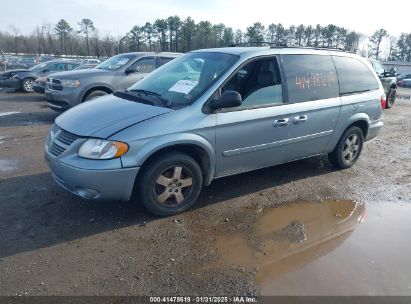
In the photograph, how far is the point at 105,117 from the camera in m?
3.87

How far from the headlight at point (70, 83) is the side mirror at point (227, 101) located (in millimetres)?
5865

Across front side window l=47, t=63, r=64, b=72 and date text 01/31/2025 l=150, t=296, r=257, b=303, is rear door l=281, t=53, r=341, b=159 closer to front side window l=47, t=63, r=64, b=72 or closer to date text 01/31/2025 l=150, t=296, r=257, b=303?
date text 01/31/2025 l=150, t=296, r=257, b=303

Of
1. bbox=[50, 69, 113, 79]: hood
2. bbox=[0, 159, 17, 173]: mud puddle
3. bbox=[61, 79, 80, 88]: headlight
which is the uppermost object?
bbox=[50, 69, 113, 79]: hood

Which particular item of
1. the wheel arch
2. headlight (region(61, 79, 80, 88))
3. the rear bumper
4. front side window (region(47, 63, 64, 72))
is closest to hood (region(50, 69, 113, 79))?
headlight (region(61, 79, 80, 88))

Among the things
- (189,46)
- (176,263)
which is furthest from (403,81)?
(176,263)

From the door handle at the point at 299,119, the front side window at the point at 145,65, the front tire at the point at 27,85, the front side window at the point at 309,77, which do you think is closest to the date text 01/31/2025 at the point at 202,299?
the door handle at the point at 299,119

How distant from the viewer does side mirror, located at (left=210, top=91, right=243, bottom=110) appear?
391 centimetres

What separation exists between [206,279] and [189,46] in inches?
2499

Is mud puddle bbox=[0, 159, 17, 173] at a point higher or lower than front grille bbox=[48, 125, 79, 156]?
lower

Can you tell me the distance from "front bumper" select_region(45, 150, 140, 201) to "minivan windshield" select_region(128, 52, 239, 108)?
3.19ft

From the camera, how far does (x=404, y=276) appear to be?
3.16m

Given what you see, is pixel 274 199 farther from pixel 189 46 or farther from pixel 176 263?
pixel 189 46

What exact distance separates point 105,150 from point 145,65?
650 cm

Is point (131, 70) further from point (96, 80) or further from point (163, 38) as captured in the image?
point (163, 38)
